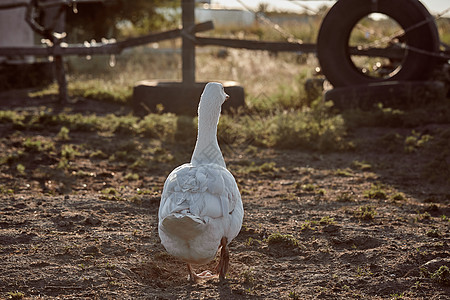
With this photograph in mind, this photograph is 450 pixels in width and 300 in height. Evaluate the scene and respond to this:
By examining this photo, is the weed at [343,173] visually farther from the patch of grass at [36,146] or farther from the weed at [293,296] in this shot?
the patch of grass at [36,146]

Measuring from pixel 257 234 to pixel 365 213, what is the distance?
1097mm

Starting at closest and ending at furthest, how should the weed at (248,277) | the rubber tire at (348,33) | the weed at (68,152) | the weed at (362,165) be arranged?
the weed at (248,277) < the weed at (362,165) < the weed at (68,152) < the rubber tire at (348,33)

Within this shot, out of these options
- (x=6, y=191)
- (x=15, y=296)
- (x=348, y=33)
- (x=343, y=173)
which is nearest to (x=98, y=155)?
(x=6, y=191)

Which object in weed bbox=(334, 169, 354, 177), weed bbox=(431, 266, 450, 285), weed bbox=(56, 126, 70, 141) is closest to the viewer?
weed bbox=(431, 266, 450, 285)

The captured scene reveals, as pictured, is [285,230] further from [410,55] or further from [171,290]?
[410,55]

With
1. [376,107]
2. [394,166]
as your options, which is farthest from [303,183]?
[376,107]

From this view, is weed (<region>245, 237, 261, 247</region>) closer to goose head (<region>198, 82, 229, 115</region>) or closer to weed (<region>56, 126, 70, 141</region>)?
goose head (<region>198, 82, 229, 115</region>)

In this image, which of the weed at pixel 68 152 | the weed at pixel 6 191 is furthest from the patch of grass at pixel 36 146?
the weed at pixel 6 191

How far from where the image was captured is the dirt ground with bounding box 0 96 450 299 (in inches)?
148

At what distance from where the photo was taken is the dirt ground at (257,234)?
3.76 meters

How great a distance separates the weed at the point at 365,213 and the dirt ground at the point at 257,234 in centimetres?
1

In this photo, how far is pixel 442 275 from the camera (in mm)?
3730

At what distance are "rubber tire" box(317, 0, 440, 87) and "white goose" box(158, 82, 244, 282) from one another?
7241 mm

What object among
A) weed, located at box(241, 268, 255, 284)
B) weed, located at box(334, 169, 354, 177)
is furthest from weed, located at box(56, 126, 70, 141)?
weed, located at box(241, 268, 255, 284)
